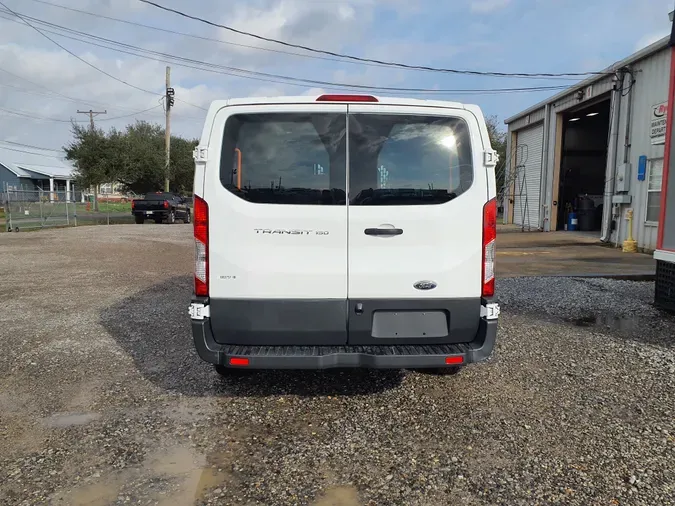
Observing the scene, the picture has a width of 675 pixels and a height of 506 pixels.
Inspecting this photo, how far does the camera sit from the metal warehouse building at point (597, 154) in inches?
522

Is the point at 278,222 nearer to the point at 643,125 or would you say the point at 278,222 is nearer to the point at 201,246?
the point at 201,246

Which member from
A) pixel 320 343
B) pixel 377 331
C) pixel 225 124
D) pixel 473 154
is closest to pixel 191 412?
pixel 320 343

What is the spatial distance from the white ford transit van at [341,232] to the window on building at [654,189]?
11957 millimetres

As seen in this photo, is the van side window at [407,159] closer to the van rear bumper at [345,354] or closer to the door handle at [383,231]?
the door handle at [383,231]

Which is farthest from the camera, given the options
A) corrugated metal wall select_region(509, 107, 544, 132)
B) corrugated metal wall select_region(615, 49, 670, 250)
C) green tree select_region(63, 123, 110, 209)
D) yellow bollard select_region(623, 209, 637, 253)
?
green tree select_region(63, 123, 110, 209)

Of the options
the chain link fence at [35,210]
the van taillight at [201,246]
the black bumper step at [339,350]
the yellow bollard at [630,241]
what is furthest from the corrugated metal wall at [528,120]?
the chain link fence at [35,210]

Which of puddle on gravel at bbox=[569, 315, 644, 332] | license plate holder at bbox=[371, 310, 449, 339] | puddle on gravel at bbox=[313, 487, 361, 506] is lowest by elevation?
puddle on gravel at bbox=[313, 487, 361, 506]

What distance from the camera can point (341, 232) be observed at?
3400 mm

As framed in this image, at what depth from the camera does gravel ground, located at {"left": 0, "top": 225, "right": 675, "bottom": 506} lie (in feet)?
9.21

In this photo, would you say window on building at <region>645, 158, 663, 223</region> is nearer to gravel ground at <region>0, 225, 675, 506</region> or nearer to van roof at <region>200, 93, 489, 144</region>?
gravel ground at <region>0, 225, 675, 506</region>

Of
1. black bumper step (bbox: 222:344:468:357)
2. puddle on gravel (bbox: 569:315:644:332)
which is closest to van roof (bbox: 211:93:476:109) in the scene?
black bumper step (bbox: 222:344:468:357)

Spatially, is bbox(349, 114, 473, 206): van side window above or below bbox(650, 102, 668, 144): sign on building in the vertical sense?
below

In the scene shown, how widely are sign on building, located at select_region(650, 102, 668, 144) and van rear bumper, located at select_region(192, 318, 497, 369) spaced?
12144mm

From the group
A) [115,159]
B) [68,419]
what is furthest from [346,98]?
[115,159]
